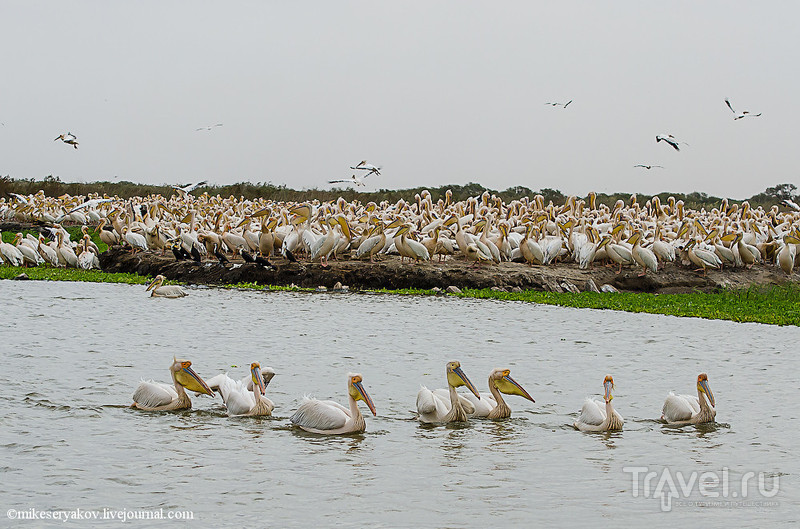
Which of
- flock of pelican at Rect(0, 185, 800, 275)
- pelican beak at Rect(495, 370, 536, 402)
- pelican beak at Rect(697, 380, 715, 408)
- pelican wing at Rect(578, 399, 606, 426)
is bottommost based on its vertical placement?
pelican wing at Rect(578, 399, 606, 426)

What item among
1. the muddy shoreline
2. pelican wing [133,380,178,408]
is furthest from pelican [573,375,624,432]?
the muddy shoreline

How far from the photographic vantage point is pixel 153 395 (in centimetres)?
773

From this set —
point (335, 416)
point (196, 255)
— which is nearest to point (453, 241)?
point (196, 255)

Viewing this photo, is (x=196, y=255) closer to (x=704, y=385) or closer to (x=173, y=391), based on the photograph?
(x=173, y=391)

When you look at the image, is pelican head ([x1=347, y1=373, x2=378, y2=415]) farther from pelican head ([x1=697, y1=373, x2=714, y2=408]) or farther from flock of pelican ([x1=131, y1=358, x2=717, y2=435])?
pelican head ([x1=697, y1=373, x2=714, y2=408])

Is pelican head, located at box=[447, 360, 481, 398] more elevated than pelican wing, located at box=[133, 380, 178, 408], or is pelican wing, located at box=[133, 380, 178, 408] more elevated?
pelican head, located at box=[447, 360, 481, 398]

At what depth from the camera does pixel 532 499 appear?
18.0ft

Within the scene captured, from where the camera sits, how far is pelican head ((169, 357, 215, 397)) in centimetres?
757

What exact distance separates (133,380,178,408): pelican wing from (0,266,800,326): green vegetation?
380 inches

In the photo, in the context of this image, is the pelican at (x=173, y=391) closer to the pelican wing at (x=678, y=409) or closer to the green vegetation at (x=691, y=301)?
the pelican wing at (x=678, y=409)

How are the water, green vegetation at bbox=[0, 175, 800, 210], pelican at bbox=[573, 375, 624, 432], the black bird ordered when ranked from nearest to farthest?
1. the water
2. pelican at bbox=[573, 375, 624, 432]
3. the black bird
4. green vegetation at bbox=[0, 175, 800, 210]

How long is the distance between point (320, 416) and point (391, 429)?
0.61 m

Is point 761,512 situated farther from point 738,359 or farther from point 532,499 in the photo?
point 738,359

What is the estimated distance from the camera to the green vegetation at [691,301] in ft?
48.1
